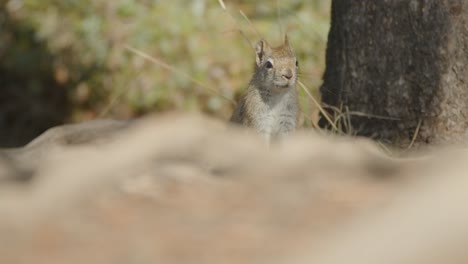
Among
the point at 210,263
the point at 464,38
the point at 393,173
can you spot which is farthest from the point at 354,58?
the point at 210,263

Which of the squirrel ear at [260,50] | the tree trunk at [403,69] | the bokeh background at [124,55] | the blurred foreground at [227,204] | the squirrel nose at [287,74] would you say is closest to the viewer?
Result: the blurred foreground at [227,204]

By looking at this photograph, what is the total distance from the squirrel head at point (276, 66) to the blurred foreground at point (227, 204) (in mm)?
2275

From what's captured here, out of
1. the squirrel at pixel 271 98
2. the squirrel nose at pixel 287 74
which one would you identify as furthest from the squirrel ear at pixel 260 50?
the squirrel nose at pixel 287 74

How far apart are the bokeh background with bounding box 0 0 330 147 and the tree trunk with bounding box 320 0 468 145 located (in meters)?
3.24

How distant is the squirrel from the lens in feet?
17.1

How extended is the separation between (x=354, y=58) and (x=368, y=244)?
9.80 feet

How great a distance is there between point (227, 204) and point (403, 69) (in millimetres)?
2518

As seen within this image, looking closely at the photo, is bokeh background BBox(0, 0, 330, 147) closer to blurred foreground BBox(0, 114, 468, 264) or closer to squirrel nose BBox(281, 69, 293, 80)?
squirrel nose BBox(281, 69, 293, 80)

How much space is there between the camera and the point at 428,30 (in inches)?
189

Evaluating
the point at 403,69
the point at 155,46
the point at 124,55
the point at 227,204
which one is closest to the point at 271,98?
the point at 403,69

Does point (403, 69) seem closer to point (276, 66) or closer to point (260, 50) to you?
point (276, 66)

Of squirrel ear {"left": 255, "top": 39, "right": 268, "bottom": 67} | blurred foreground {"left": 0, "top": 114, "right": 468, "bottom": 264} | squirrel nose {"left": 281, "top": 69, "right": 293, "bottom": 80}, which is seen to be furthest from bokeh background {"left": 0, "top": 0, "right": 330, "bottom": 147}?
blurred foreground {"left": 0, "top": 114, "right": 468, "bottom": 264}

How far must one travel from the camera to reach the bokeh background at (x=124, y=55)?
28.2 feet

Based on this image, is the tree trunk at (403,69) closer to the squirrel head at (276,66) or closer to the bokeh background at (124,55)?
the squirrel head at (276,66)
